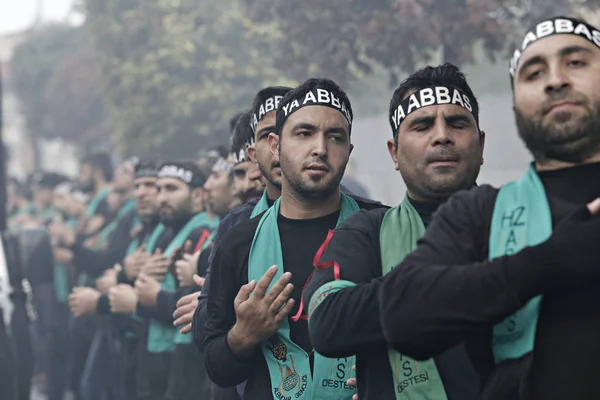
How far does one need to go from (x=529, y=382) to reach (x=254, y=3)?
10.0 meters

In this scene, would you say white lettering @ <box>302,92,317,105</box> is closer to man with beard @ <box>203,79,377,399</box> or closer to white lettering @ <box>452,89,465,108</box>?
man with beard @ <box>203,79,377,399</box>

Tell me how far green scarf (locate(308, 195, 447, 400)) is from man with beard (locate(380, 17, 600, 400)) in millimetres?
501

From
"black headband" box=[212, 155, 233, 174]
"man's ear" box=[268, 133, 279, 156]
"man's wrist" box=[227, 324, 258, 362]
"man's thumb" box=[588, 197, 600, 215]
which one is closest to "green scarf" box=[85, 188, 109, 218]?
"black headband" box=[212, 155, 233, 174]

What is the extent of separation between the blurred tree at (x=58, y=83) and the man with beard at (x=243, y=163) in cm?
2731

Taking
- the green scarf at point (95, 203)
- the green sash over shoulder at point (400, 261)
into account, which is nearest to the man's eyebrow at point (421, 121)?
the green sash over shoulder at point (400, 261)

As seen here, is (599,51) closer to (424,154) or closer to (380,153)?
(424,154)

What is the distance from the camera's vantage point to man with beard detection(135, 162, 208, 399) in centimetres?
778

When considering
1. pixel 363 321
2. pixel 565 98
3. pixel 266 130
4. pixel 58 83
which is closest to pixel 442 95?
pixel 363 321

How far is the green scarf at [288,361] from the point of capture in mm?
4145

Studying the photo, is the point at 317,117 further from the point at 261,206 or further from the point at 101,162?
the point at 101,162

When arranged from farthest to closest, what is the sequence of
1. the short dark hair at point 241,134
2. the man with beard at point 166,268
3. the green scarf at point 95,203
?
the green scarf at point 95,203, the man with beard at point 166,268, the short dark hair at point 241,134

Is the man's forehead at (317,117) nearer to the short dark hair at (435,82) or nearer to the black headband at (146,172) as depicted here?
the short dark hair at (435,82)

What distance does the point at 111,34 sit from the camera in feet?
83.3

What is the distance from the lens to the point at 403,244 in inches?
138
